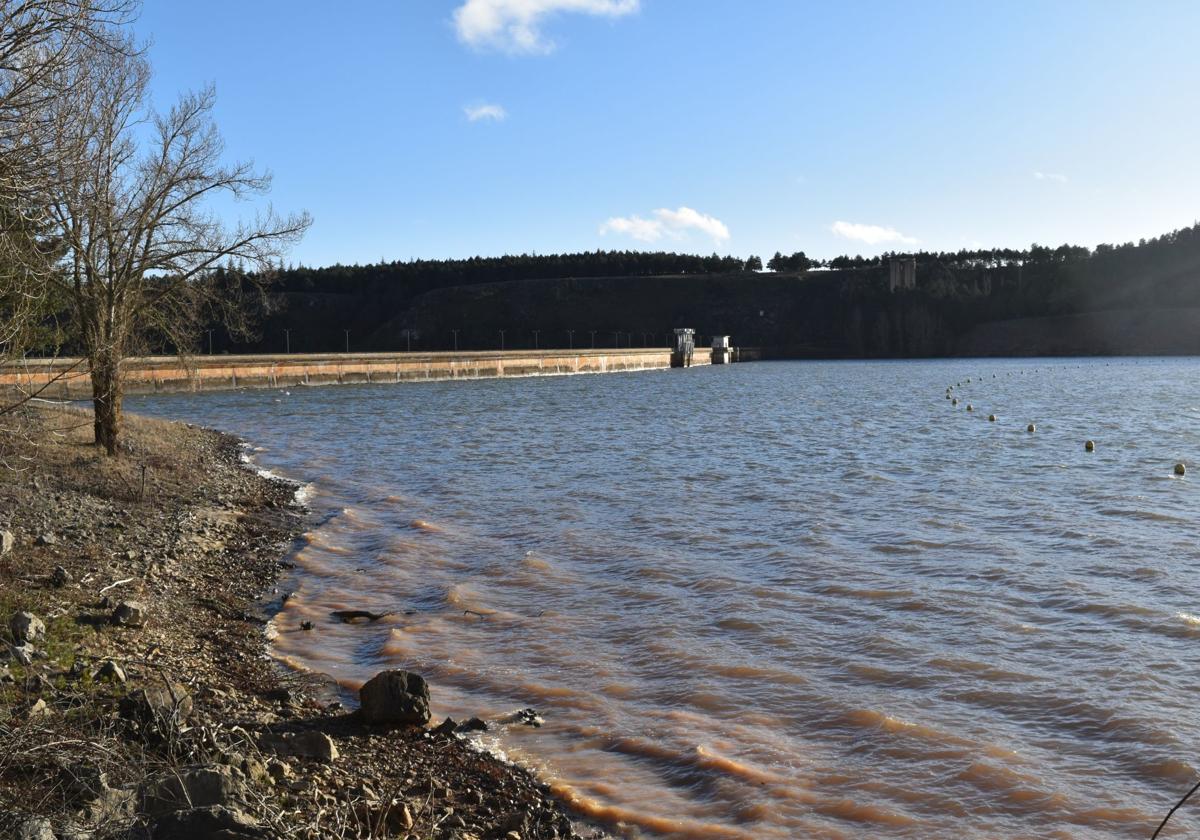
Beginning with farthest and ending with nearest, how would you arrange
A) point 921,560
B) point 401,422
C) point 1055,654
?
point 401,422, point 921,560, point 1055,654

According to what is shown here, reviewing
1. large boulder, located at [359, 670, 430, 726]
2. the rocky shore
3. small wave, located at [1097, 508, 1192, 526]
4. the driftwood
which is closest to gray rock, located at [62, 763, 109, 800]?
the rocky shore

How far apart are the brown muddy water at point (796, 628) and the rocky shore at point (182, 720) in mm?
673

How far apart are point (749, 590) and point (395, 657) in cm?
494

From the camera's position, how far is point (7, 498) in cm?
1388

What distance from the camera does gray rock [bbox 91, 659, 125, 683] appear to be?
7.60m

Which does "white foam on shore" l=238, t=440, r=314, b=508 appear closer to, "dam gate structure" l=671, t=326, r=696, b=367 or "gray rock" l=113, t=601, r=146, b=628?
"gray rock" l=113, t=601, r=146, b=628

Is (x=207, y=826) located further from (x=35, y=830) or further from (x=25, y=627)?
(x=25, y=627)

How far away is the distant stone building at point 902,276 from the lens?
183m

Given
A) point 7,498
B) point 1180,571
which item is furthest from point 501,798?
point 1180,571

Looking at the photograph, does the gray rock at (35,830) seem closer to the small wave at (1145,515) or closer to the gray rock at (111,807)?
the gray rock at (111,807)

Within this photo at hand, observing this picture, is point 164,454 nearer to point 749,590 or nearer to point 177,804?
point 749,590

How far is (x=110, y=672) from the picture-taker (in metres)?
7.68

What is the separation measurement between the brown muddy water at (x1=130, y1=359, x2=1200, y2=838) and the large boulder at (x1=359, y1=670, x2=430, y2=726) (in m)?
0.60

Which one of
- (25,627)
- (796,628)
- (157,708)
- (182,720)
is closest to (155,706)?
(157,708)
